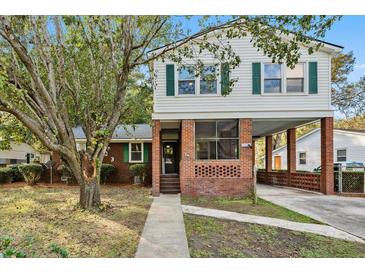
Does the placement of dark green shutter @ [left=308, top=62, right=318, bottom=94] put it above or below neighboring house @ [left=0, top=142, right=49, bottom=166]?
above

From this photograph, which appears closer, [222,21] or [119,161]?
[222,21]

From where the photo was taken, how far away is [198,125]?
38.8ft

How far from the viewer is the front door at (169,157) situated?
1564 cm

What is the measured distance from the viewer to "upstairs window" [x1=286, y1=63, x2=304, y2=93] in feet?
37.6

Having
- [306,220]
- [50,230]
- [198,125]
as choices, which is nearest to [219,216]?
[306,220]

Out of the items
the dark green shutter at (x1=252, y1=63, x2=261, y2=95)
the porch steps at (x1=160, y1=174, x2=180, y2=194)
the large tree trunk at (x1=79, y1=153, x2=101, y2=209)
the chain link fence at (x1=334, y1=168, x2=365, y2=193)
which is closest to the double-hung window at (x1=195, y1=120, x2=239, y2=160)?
the dark green shutter at (x1=252, y1=63, x2=261, y2=95)

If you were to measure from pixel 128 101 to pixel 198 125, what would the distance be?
296 cm

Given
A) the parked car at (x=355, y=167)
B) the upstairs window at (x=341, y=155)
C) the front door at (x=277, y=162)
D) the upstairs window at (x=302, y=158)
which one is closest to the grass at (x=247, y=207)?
the parked car at (x=355, y=167)

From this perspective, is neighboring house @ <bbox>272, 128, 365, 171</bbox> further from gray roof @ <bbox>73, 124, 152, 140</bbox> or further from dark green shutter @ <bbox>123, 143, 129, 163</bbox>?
dark green shutter @ <bbox>123, 143, 129, 163</bbox>

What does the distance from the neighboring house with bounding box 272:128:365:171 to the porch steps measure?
9.89 meters

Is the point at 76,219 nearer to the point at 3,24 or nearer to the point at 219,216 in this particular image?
the point at 219,216

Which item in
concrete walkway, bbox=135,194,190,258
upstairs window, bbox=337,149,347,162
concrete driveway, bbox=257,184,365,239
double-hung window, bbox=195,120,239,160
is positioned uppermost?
double-hung window, bbox=195,120,239,160

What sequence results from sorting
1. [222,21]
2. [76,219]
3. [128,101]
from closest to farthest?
[76,219] < [222,21] < [128,101]
